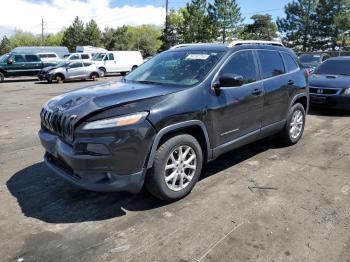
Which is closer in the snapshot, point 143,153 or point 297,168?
point 143,153

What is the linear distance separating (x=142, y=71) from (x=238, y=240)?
2812 mm

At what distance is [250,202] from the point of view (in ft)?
13.7

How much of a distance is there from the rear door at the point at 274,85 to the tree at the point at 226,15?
5399cm

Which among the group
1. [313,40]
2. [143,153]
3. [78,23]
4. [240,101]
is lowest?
[143,153]

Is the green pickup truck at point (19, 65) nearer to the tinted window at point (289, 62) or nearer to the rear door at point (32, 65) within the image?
the rear door at point (32, 65)

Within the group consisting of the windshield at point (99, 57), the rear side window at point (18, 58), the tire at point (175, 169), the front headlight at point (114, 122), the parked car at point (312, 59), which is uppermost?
the windshield at point (99, 57)

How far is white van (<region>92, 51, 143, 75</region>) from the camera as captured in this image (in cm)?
2758

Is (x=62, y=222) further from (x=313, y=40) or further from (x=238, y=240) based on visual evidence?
(x=313, y=40)

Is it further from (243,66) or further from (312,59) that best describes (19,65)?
(243,66)

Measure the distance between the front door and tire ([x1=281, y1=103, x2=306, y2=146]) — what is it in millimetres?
1000

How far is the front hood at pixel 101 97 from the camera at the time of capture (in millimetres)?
3725

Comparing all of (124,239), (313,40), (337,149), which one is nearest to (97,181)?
(124,239)

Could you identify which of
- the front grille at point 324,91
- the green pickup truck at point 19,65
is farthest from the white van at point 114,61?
the front grille at point 324,91

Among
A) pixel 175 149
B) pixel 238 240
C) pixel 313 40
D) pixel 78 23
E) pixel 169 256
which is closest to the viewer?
pixel 169 256
